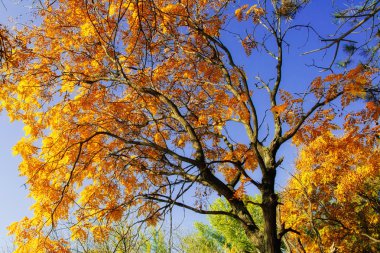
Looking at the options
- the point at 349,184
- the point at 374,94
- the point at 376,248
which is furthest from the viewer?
the point at 376,248

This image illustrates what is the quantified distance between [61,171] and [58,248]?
1.67m

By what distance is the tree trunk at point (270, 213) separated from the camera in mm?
5250

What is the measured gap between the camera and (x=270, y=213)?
548cm

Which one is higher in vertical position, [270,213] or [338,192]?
[338,192]

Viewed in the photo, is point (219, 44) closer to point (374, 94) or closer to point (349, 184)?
point (374, 94)

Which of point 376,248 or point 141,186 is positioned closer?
point 141,186

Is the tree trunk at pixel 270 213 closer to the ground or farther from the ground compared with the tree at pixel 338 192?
closer to the ground

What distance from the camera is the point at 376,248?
57.3 feet

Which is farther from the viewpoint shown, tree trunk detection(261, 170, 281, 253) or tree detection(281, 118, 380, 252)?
tree detection(281, 118, 380, 252)

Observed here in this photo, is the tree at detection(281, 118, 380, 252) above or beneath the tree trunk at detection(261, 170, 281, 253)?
above

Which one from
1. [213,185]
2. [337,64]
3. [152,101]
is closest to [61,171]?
[152,101]

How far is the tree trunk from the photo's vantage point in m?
5.25

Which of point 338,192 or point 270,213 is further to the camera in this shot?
point 338,192

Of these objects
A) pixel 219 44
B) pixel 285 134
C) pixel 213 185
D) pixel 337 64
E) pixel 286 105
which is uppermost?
pixel 219 44
